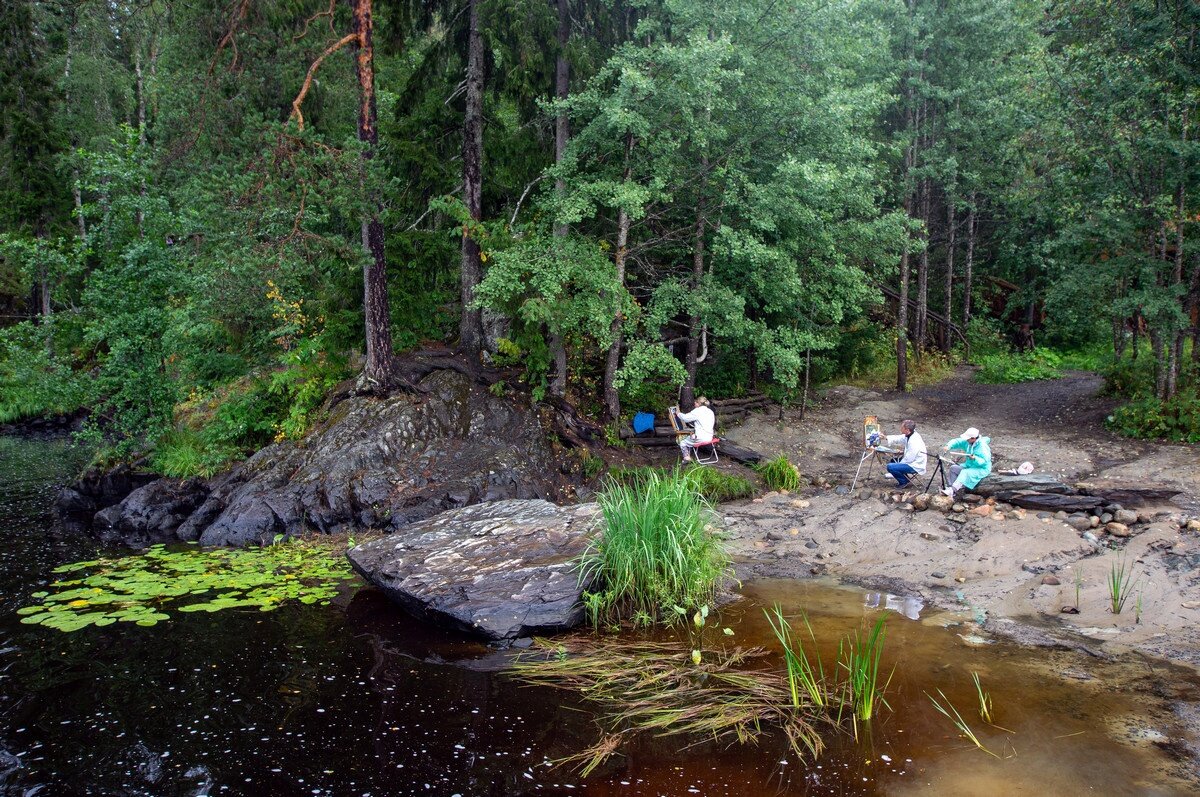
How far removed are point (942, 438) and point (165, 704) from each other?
513 inches

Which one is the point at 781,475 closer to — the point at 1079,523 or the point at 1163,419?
the point at 1079,523

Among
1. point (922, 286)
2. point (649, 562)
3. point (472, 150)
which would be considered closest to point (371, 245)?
point (472, 150)

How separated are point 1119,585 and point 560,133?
10.4 metres

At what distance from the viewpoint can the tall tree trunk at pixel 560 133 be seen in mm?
13047

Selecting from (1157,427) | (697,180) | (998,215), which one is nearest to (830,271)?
(697,180)

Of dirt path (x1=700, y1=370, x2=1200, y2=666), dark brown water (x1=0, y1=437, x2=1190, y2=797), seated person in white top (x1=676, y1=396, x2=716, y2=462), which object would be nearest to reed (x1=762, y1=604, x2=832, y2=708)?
dark brown water (x1=0, y1=437, x2=1190, y2=797)

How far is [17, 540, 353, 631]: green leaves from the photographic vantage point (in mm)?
7973

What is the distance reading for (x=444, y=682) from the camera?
6.38 metres

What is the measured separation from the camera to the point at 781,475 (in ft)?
40.9

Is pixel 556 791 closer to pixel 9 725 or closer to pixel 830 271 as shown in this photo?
pixel 9 725

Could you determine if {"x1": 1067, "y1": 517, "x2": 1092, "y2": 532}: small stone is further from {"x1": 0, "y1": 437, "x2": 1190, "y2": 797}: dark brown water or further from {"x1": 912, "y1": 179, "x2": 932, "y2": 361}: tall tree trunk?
{"x1": 912, "y1": 179, "x2": 932, "y2": 361}: tall tree trunk

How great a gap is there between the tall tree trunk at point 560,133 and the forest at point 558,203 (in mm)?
54

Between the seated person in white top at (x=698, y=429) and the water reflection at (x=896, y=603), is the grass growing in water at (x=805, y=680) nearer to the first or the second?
the water reflection at (x=896, y=603)

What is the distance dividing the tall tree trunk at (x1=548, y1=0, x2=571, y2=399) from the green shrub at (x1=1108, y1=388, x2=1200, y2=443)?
977 cm
